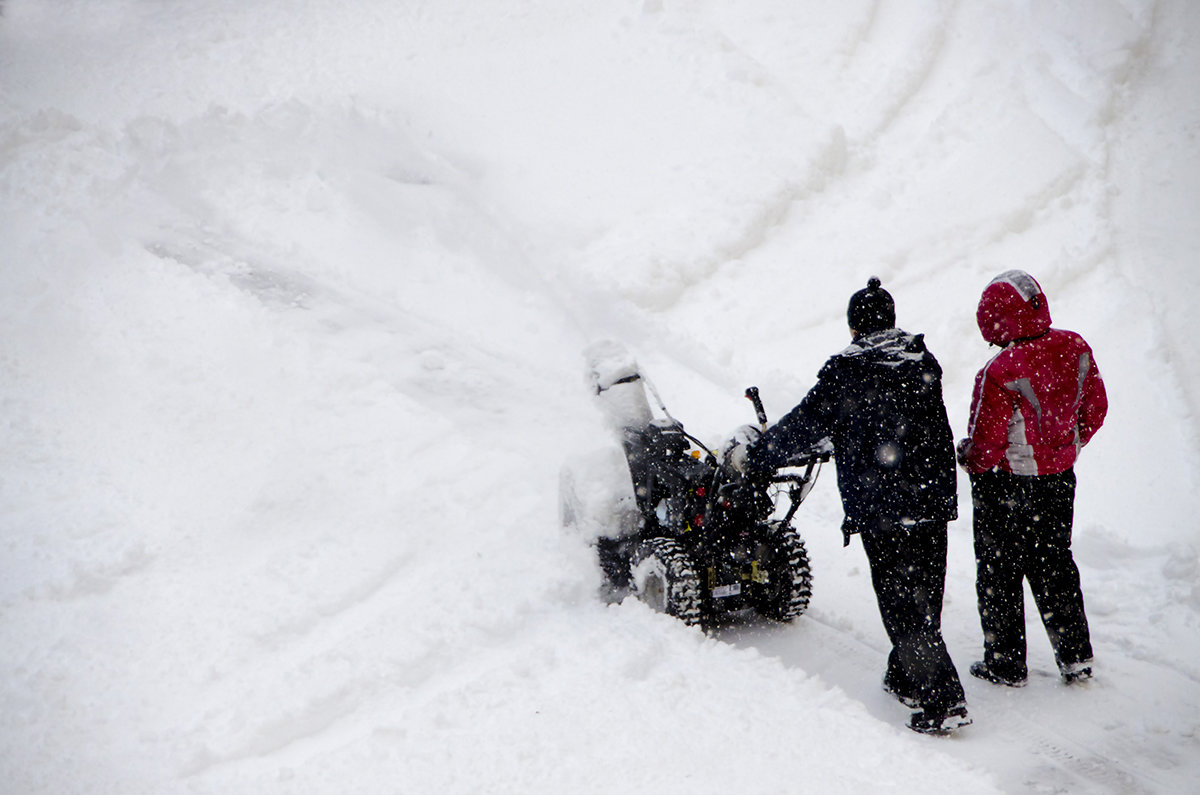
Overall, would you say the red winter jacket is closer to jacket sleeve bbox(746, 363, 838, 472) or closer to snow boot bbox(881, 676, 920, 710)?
jacket sleeve bbox(746, 363, 838, 472)

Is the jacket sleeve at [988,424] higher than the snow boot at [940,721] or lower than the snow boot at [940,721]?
higher

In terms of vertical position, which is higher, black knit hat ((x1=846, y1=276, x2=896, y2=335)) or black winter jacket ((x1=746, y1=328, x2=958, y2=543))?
Result: black knit hat ((x1=846, y1=276, x2=896, y2=335))

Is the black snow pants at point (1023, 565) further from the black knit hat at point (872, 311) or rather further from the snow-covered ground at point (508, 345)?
the black knit hat at point (872, 311)

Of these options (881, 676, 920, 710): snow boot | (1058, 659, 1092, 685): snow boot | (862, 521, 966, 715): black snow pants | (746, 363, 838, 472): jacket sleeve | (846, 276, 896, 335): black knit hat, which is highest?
(846, 276, 896, 335): black knit hat

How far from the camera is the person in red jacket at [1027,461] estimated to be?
12.4 feet

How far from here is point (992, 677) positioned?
13.1 ft

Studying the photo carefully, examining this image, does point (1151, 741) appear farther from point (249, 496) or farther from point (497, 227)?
point (497, 227)

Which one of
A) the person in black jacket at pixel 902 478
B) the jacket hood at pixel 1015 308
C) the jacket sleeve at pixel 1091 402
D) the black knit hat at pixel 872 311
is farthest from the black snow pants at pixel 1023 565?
the black knit hat at pixel 872 311

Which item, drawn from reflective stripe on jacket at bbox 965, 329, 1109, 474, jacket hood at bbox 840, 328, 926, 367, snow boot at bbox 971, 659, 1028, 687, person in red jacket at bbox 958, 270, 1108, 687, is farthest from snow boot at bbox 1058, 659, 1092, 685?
jacket hood at bbox 840, 328, 926, 367

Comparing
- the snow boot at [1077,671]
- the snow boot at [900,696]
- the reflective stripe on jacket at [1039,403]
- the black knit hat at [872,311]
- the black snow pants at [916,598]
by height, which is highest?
the black knit hat at [872,311]

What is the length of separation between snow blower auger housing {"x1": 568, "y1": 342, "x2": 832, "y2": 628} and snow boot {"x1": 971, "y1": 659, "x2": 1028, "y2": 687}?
3.15 feet

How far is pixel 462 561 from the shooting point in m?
5.32

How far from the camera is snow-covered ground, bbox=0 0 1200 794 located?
3.68 m

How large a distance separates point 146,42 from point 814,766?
15.8 meters
